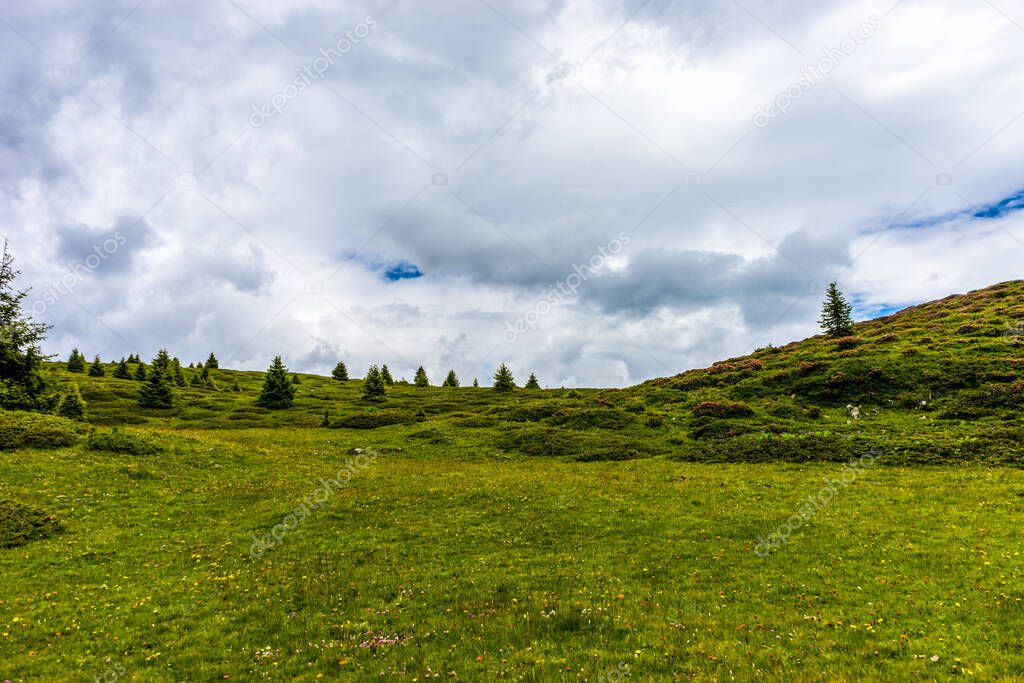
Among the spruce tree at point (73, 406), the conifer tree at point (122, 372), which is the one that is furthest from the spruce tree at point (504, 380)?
the conifer tree at point (122, 372)

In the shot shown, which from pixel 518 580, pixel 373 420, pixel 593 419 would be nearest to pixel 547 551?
pixel 518 580

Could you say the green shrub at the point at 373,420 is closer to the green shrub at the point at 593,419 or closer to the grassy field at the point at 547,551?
the grassy field at the point at 547,551

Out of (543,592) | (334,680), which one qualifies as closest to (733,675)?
(543,592)

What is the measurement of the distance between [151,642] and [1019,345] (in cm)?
7975

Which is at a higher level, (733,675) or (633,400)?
(633,400)

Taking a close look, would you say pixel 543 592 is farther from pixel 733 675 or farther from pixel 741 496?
→ pixel 741 496

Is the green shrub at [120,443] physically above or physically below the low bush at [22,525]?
above

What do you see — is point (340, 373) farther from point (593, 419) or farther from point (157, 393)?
point (593, 419)

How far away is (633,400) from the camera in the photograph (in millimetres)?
64812

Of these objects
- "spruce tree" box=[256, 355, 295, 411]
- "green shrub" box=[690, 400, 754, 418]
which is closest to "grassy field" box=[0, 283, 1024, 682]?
"green shrub" box=[690, 400, 754, 418]

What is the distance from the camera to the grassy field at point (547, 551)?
11.9 meters

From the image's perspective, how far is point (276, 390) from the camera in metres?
85.7

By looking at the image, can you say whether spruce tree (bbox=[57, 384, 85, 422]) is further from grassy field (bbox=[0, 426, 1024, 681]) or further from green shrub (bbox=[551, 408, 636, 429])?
green shrub (bbox=[551, 408, 636, 429])

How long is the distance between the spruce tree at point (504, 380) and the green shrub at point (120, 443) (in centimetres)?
7611
